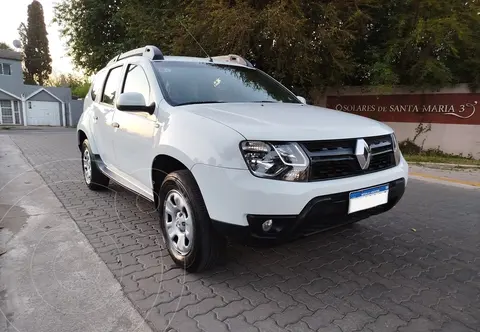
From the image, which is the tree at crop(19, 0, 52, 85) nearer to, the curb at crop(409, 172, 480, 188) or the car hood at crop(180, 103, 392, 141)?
the curb at crop(409, 172, 480, 188)

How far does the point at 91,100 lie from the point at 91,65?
615 inches

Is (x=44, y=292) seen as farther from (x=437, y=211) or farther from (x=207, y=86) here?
(x=437, y=211)

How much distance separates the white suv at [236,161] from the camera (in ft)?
7.68

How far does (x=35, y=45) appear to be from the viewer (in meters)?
50.2

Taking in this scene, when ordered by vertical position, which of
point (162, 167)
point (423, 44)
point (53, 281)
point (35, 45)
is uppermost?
point (35, 45)

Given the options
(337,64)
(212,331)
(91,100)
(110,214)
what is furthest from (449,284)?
(337,64)

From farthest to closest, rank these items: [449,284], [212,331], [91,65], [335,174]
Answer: [91,65] < [449,284] < [335,174] < [212,331]

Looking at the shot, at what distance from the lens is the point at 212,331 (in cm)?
219

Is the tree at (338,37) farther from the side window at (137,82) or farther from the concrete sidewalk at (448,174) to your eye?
Answer: the side window at (137,82)

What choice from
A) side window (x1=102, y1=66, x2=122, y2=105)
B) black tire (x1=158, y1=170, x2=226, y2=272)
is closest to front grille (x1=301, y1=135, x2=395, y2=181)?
black tire (x1=158, y1=170, x2=226, y2=272)

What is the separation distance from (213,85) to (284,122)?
3.93 ft

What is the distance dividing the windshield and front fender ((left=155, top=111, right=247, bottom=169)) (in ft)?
1.09

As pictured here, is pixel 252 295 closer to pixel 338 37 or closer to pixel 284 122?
pixel 284 122

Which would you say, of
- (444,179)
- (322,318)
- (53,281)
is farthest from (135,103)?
(444,179)
